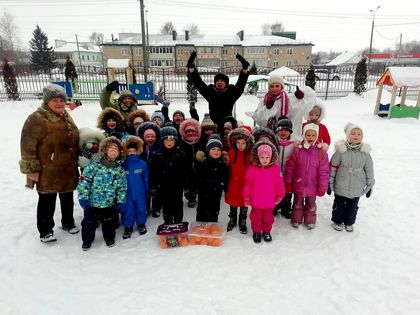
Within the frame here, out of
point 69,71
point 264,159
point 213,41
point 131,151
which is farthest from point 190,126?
point 213,41

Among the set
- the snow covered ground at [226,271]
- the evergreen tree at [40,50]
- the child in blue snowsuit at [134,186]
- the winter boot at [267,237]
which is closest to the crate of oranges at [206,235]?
the snow covered ground at [226,271]

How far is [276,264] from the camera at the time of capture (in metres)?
3.29

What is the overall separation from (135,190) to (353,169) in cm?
279

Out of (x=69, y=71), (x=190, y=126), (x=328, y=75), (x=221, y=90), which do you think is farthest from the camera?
(x=69, y=71)

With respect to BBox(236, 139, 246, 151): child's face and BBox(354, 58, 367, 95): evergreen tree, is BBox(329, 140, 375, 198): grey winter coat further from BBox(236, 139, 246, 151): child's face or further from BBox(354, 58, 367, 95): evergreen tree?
BBox(354, 58, 367, 95): evergreen tree

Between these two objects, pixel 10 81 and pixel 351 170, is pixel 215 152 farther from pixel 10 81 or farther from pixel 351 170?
pixel 10 81

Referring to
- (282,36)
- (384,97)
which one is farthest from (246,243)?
(282,36)

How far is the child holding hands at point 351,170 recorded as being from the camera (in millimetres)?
3667

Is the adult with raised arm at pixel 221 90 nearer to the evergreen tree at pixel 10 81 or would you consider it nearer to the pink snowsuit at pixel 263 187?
the pink snowsuit at pixel 263 187

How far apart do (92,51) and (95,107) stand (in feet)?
213

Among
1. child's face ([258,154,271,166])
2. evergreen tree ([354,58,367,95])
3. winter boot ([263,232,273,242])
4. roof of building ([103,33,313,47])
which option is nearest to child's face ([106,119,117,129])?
child's face ([258,154,271,166])

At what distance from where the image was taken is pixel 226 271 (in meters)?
3.17

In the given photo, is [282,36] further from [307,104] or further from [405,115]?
[307,104]

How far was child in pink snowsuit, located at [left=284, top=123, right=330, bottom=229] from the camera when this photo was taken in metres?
3.73
